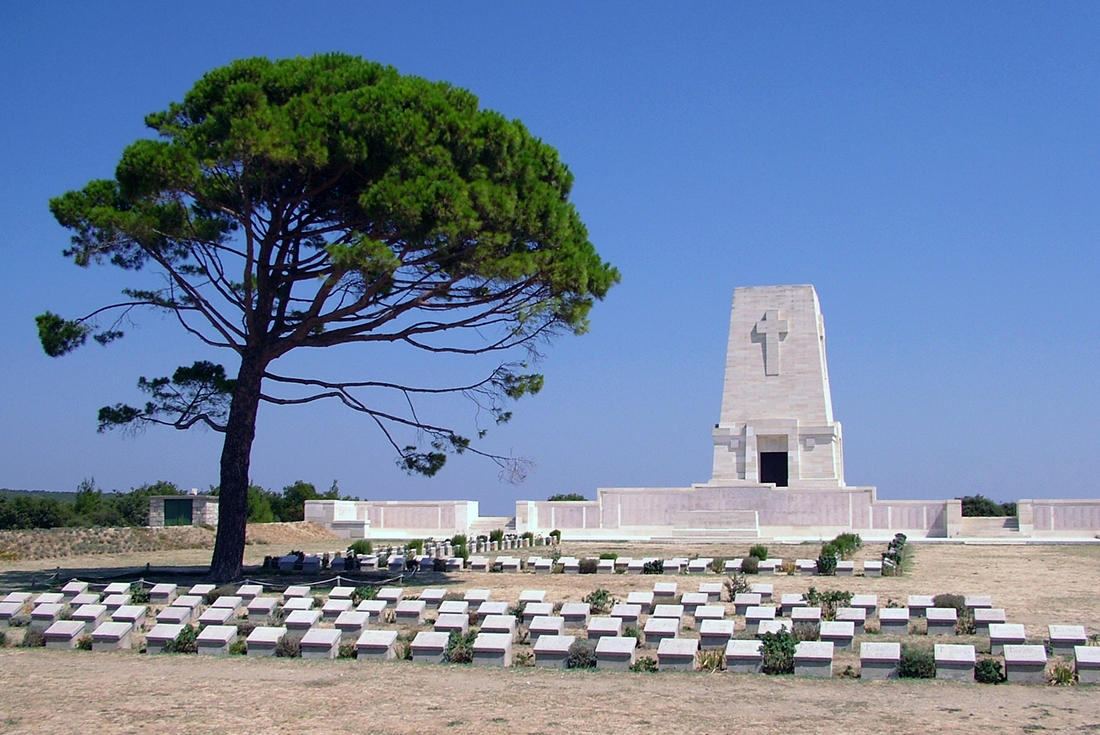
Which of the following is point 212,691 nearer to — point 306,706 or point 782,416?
point 306,706

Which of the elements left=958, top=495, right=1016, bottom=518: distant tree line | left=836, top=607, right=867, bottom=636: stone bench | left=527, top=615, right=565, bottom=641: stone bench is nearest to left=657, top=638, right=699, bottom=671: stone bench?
left=527, top=615, right=565, bottom=641: stone bench

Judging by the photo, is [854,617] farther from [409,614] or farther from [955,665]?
[409,614]

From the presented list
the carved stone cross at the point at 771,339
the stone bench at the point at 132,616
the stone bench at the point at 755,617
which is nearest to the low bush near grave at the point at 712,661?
the stone bench at the point at 755,617

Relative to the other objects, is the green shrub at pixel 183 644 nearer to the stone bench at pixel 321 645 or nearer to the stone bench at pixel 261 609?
the stone bench at pixel 321 645

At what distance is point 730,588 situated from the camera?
43.7ft

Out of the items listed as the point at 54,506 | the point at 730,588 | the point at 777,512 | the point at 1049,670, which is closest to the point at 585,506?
the point at 777,512

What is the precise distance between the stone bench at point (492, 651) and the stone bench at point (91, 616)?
3.99 m

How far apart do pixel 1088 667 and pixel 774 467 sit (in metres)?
22.1

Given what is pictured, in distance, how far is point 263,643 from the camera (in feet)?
31.0

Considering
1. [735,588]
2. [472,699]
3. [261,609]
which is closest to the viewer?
[472,699]

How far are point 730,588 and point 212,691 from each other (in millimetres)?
7045

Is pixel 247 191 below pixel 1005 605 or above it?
above

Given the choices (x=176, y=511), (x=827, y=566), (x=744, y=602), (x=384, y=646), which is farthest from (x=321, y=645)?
(x=176, y=511)

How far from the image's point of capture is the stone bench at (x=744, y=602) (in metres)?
11.7
